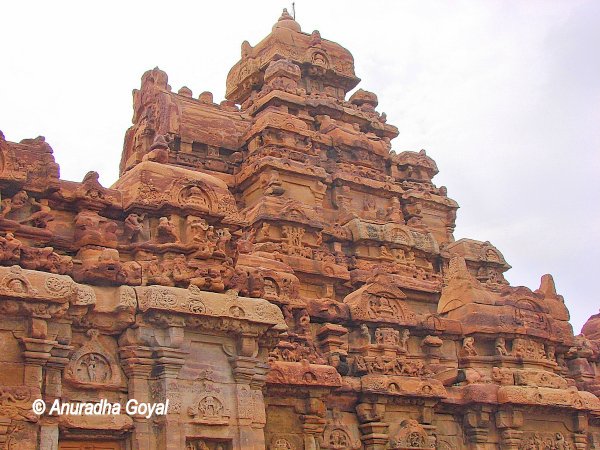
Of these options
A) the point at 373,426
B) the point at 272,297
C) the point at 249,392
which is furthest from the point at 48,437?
the point at 373,426

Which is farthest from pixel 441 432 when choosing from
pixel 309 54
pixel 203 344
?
pixel 309 54

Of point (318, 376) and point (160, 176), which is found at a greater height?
point (160, 176)

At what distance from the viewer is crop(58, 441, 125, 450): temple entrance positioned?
11680 millimetres

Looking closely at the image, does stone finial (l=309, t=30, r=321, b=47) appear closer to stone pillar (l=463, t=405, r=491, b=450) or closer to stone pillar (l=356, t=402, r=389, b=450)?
stone pillar (l=463, t=405, r=491, b=450)

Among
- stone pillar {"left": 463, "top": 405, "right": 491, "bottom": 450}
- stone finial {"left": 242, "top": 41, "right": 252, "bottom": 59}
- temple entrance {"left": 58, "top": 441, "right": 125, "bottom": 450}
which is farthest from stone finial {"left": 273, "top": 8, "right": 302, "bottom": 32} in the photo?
temple entrance {"left": 58, "top": 441, "right": 125, "bottom": 450}

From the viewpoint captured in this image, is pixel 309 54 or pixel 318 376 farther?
pixel 309 54

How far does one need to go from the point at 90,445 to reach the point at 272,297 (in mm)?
5366

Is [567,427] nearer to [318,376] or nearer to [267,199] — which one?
[318,376]

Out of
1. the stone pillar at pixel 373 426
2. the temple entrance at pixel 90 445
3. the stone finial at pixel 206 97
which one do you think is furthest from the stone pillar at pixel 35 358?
the stone finial at pixel 206 97

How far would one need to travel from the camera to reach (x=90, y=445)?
11.9m

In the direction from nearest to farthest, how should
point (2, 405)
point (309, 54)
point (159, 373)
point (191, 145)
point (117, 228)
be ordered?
1. point (2, 405)
2. point (159, 373)
3. point (117, 228)
4. point (191, 145)
5. point (309, 54)

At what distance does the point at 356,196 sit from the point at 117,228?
14.5 metres

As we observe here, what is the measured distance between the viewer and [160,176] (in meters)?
14.2

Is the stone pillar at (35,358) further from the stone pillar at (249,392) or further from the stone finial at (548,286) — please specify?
the stone finial at (548,286)
